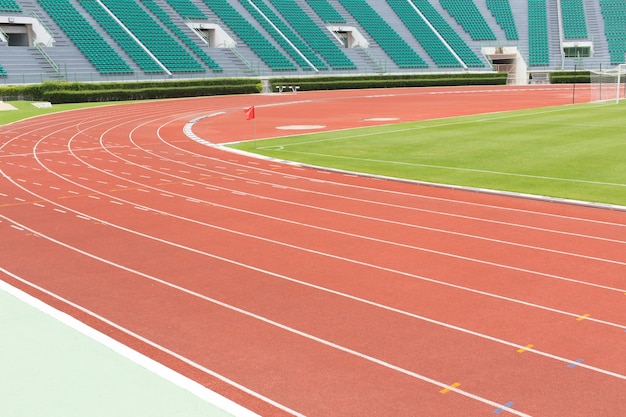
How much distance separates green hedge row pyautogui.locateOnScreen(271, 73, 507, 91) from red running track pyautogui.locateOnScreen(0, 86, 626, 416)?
3973 centimetres

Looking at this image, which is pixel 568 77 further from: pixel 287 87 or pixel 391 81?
pixel 287 87

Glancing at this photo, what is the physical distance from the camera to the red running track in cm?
623

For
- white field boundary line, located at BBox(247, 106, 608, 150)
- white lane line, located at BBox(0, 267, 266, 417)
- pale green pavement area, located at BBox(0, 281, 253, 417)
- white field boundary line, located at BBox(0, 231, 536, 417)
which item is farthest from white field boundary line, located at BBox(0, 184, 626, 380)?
white field boundary line, located at BBox(247, 106, 608, 150)

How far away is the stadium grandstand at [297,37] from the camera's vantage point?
50500 millimetres

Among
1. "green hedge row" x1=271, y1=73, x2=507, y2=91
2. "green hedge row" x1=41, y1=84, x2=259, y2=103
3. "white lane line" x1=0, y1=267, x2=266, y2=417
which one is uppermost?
"green hedge row" x1=271, y1=73, x2=507, y2=91

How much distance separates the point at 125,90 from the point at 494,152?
32.4 m

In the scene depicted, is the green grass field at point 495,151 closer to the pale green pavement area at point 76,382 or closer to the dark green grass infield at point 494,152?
the dark green grass infield at point 494,152

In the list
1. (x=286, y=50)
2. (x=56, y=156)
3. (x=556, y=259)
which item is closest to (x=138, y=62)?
(x=286, y=50)

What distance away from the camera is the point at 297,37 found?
64688 mm

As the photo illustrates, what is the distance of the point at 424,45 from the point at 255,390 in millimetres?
68532

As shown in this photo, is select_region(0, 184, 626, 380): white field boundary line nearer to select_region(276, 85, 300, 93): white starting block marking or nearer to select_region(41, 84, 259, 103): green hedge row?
select_region(41, 84, 259, 103): green hedge row

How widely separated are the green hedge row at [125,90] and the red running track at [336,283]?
88.5 ft

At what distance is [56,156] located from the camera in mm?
22078

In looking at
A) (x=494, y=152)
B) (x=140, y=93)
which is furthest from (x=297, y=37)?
(x=494, y=152)
